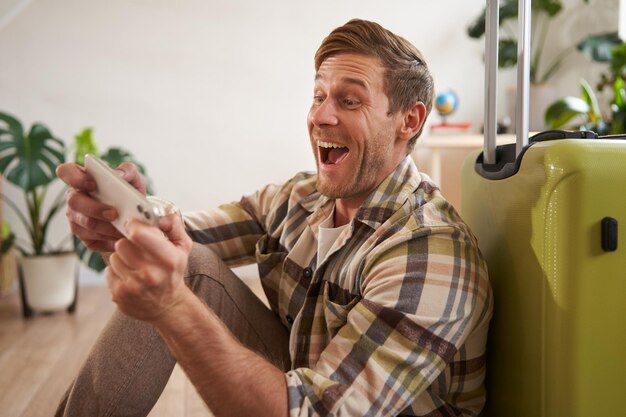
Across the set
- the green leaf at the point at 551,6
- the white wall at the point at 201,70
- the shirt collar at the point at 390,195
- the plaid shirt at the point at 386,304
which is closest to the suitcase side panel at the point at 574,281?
the plaid shirt at the point at 386,304

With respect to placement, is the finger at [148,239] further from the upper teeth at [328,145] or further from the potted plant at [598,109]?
the potted plant at [598,109]

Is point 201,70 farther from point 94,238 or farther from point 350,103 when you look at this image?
point 94,238

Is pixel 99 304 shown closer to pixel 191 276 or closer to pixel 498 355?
pixel 191 276

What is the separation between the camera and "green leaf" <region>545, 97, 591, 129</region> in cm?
337

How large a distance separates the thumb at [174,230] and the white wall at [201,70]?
316cm

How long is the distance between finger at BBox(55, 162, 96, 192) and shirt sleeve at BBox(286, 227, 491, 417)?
40 cm

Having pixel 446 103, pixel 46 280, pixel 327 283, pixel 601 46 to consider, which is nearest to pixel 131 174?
pixel 327 283

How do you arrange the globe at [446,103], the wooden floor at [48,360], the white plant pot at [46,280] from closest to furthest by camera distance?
the wooden floor at [48,360] < the white plant pot at [46,280] < the globe at [446,103]

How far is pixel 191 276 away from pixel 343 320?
0.31m

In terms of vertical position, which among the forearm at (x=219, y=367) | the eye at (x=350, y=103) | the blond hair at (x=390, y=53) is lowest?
the forearm at (x=219, y=367)

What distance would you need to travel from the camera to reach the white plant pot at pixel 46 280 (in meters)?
3.14

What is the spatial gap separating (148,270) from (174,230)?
7cm

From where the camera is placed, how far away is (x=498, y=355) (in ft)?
3.94

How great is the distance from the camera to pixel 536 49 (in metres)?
4.15
